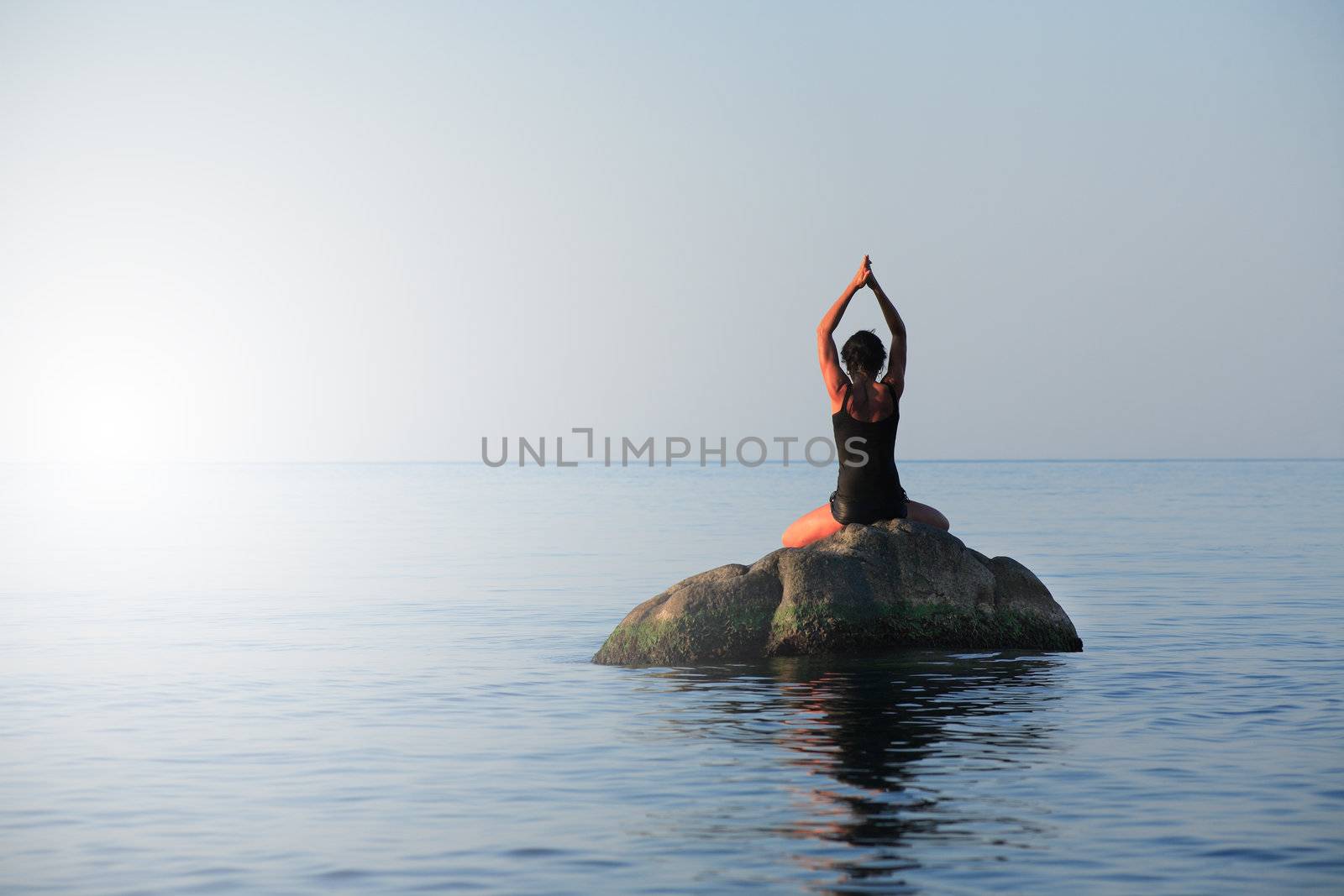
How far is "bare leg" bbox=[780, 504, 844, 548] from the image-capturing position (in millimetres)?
15398

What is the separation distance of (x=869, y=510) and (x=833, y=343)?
1740 mm

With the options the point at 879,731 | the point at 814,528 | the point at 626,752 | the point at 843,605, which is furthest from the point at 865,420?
the point at 626,752

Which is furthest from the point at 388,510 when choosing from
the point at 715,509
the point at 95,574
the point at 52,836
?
the point at 52,836

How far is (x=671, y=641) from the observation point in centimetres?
1470

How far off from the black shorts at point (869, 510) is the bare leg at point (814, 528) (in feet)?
0.47

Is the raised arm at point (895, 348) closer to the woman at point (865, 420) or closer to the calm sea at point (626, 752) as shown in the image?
the woman at point (865, 420)

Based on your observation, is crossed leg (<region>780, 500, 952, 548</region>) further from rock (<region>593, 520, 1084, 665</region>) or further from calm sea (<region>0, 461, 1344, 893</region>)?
calm sea (<region>0, 461, 1344, 893</region>)

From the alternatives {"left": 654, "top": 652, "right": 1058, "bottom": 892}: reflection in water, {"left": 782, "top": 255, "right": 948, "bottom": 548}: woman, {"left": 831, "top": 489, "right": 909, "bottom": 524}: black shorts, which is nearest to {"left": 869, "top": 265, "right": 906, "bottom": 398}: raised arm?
{"left": 782, "top": 255, "right": 948, "bottom": 548}: woman

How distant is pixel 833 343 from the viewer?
14758 millimetres

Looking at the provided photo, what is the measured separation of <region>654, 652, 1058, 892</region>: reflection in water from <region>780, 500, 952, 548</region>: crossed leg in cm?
149

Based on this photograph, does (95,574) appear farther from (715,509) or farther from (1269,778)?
(715,509)

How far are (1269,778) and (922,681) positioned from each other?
4066 millimetres

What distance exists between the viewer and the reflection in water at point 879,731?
8250 millimetres

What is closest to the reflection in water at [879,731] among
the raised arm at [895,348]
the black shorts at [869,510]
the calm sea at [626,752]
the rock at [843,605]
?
the calm sea at [626,752]
